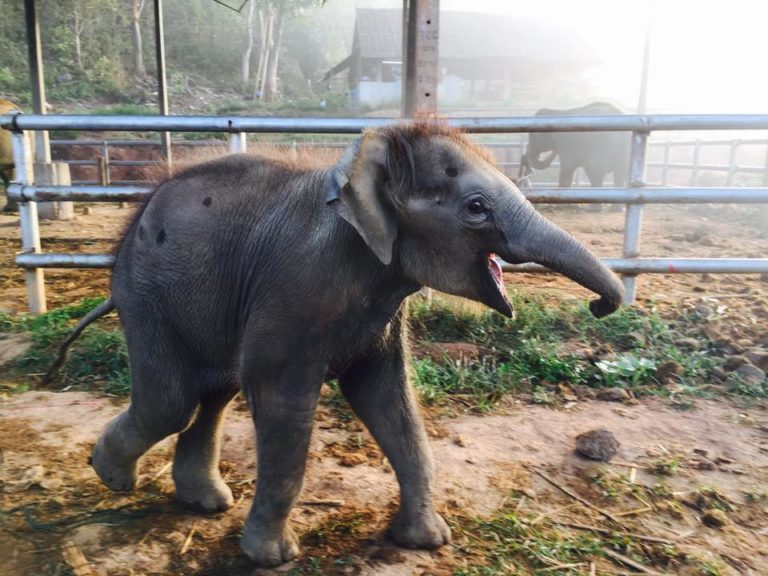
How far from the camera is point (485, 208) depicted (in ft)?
8.50

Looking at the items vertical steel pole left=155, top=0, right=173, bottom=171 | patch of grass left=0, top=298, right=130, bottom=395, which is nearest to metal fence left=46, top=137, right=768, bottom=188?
vertical steel pole left=155, top=0, right=173, bottom=171

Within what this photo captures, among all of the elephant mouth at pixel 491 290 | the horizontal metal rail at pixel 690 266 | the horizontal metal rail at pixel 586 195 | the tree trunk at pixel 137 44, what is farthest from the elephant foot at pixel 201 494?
the tree trunk at pixel 137 44

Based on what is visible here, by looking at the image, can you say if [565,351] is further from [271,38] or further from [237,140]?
[271,38]

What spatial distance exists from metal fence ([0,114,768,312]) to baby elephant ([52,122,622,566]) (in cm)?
215

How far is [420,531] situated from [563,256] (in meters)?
1.26

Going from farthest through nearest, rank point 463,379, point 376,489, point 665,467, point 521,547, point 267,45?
1. point 267,45
2. point 463,379
3. point 665,467
4. point 376,489
5. point 521,547

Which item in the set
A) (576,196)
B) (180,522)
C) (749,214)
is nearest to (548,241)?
(180,522)

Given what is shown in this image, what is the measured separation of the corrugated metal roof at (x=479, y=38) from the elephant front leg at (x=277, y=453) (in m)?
41.4

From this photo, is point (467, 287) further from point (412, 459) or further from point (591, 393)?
point (591, 393)

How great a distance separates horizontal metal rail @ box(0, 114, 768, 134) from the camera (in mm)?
5023

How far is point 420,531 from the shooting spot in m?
2.82

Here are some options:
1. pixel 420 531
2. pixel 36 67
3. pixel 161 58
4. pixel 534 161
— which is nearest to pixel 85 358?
pixel 420 531

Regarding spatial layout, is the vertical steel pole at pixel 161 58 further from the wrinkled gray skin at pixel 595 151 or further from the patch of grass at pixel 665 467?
the patch of grass at pixel 665 467

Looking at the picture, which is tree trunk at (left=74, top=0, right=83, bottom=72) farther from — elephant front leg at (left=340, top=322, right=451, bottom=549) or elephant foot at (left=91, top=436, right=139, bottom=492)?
elephant front leg at (left=340, top=322, right=451, bottom=549)
